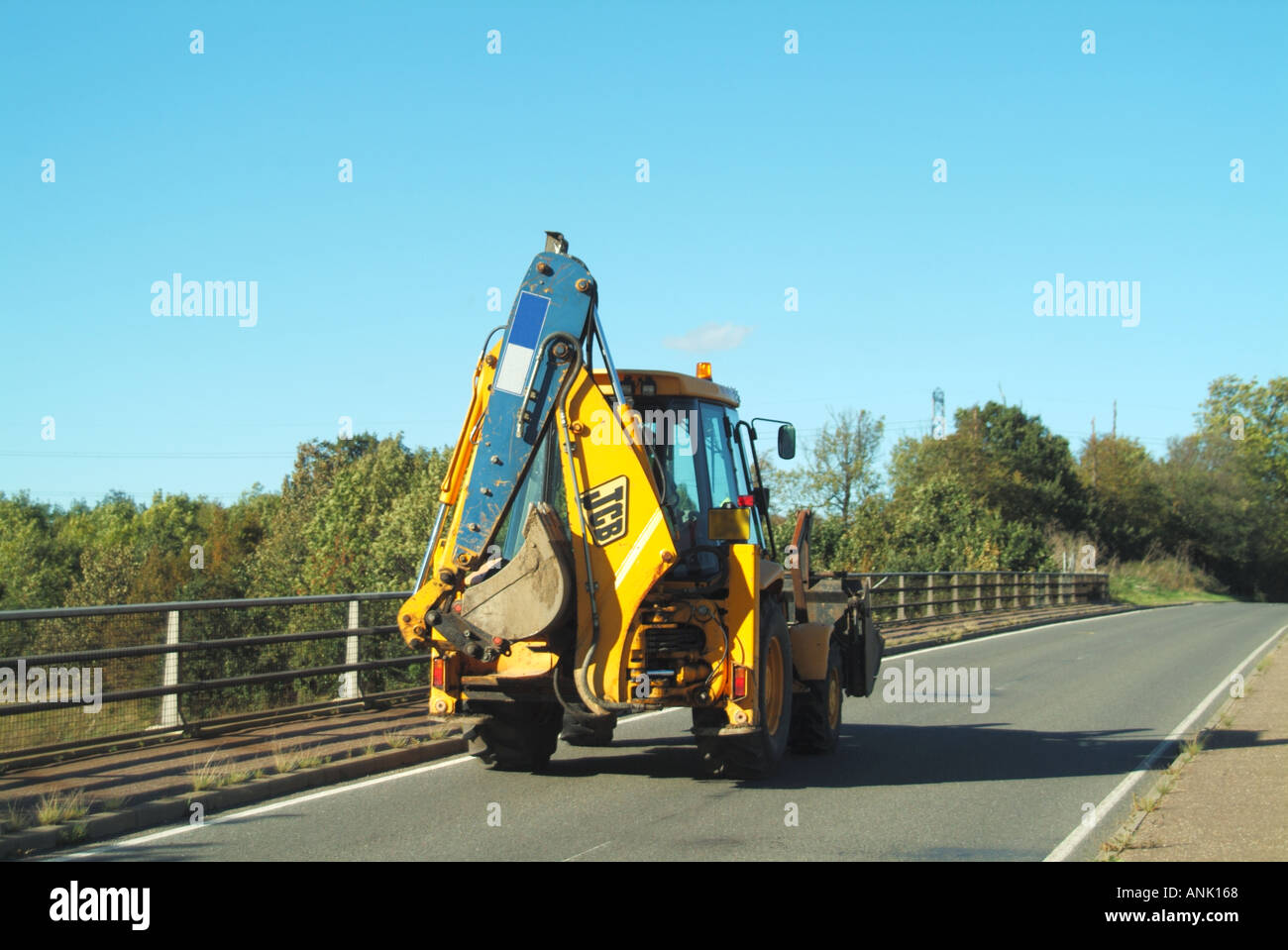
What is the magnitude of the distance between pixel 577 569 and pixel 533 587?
380mm

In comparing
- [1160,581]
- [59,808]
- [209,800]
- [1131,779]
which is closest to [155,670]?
[209,800]

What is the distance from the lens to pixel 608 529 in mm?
8492

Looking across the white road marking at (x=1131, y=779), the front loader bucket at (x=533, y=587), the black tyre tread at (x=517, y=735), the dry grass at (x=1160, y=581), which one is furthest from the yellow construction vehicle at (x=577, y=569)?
the dry grass at (x=1160, y=581)

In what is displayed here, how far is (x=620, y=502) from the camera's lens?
27.9ft

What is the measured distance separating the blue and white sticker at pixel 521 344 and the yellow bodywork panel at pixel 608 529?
15.8 inches

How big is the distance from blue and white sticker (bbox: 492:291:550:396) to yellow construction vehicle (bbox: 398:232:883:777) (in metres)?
0.01

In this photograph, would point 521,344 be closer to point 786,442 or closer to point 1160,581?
point 786,442

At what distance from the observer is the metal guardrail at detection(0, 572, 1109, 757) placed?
8992mm

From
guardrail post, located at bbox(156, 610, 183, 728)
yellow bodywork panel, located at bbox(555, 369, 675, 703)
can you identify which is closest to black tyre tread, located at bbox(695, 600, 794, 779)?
yellow bodywork panel, located at bbox(555, 369, 675, 703)

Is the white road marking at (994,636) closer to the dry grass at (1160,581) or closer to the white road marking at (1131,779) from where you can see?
the white road marking at (1131,779)

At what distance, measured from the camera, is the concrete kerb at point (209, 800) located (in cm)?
693
